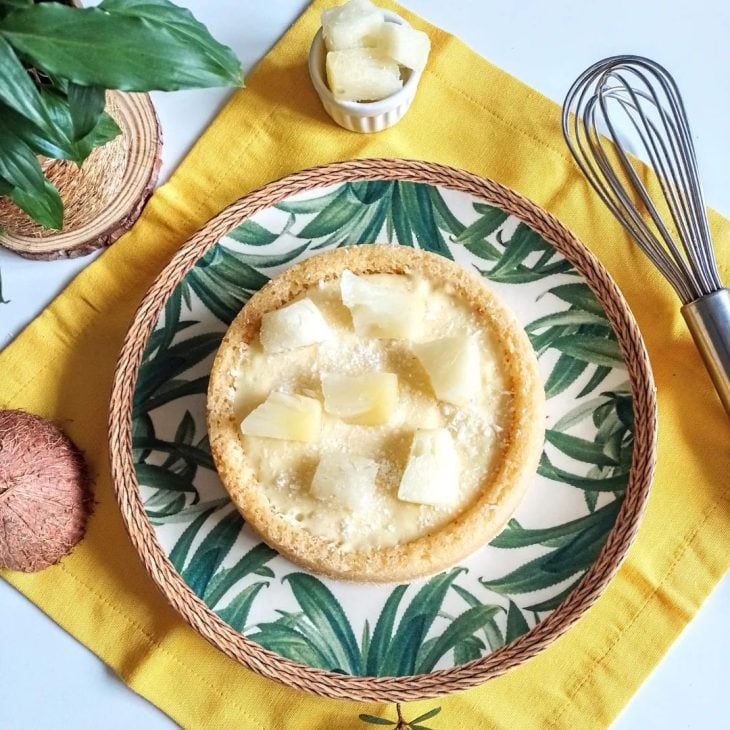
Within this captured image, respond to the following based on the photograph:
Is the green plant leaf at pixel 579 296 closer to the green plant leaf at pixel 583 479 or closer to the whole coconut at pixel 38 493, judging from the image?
the green plant leaf at pixel 583 479

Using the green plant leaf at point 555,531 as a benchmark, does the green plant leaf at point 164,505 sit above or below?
below

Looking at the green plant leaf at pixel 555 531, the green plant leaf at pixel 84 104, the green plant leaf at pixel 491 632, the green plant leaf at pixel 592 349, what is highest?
the green plant leaf at pixel 84 104

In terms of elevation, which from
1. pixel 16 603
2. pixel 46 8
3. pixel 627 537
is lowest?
pixel 16 603

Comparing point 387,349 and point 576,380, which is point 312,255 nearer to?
point 387,349

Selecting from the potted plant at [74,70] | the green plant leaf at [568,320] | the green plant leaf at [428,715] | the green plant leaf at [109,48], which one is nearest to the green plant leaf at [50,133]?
the potted plant at [74,70]

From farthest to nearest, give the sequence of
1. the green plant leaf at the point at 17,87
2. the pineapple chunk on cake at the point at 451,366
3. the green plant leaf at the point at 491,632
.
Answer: the green plant leaf at the point at 491,632 < the pineapple chunk on cake at the point at 451,366 < the green plant leaf at the point at 17,87

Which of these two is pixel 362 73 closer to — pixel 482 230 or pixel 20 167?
pixel 482 230

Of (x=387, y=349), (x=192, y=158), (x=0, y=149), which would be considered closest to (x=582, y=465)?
(x=387, y=349)
